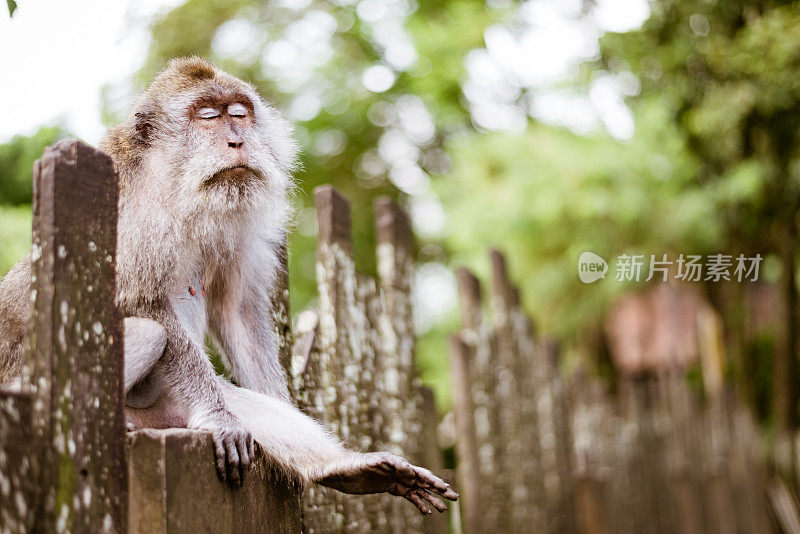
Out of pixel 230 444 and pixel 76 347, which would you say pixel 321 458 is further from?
pixel 76 347

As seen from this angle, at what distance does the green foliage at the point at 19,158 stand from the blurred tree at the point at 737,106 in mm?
6884

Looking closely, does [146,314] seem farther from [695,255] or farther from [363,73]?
[363,73]

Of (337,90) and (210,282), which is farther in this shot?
(337,90)

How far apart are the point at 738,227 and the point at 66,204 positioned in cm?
964

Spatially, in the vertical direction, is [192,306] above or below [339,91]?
below

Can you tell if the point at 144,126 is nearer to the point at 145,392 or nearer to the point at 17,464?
the point at 145,392

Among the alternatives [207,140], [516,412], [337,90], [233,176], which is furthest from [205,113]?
[337,90]

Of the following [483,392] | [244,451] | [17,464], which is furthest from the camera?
[483,392]

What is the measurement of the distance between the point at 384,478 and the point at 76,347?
91cm

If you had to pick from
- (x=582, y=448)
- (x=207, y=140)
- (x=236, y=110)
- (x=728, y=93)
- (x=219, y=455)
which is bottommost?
(x=219, y=455)

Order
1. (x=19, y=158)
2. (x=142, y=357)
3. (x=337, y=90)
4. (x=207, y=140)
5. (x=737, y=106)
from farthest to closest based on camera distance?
1. (x=337, y=90)
2. (x=737, y=106)
3. (x=19, y=158)
4. (x=207, y=140)
5. (x=142, y=357)

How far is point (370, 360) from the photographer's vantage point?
10.2ft

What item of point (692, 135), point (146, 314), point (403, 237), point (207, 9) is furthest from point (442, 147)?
point (146, 314)

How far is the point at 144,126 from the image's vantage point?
2705 millimetres
